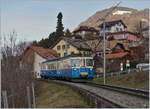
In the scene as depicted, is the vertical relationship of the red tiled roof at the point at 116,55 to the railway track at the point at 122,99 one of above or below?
above

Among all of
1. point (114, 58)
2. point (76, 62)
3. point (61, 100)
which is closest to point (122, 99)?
point (61, 100)

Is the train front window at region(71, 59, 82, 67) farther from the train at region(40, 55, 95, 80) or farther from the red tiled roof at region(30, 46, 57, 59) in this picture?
the red tiled roof at region(30, 46, 57, 59)

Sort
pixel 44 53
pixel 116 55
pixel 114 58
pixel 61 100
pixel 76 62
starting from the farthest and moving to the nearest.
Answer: pixel 116 55 < pixel 44 53 < pixel 114 58 < pixel 76 62 < pixel 61 100

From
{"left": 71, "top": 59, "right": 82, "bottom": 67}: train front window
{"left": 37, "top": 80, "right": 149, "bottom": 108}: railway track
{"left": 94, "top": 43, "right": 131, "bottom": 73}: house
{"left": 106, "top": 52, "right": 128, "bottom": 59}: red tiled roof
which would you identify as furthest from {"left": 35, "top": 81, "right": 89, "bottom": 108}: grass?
→ {"left": 106, "top": 52, "right": 128, "bottom": 59}: red tiled roof

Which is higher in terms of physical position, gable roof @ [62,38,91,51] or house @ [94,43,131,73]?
gable roof @ [62,38,91,51]

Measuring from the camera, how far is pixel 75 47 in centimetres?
7081

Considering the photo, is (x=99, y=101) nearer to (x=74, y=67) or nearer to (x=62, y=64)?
(x=74, y=67)

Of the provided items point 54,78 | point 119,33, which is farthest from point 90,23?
point 54,78

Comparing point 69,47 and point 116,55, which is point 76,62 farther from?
point 69,47

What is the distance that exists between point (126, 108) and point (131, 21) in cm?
14763

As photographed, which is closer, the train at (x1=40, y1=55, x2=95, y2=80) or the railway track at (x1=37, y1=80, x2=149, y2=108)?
the railway track at (x1=37, y1=80, x2=149, y2=108)

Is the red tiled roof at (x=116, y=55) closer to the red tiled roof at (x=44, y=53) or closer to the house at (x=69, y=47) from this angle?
the house at (x=69, y=47)

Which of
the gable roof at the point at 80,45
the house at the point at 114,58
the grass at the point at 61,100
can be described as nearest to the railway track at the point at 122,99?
the grass at the point at 61,100

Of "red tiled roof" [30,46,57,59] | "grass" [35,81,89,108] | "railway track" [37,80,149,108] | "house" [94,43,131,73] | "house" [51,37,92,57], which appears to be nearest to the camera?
"railway track" [37,80,149,108]
